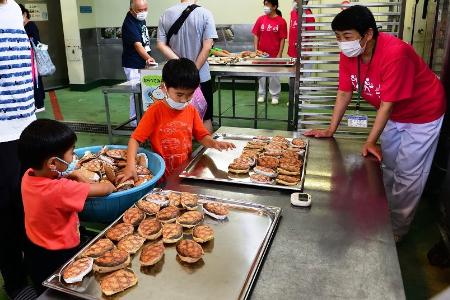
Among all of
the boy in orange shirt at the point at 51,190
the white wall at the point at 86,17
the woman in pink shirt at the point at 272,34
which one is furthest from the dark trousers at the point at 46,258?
the white wall at the point at 86,17

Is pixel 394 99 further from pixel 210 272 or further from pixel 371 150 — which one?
pixel 210 272

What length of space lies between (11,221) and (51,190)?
0.89 m

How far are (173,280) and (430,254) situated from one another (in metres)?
2.22

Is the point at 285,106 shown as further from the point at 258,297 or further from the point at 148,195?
the point at 258,297

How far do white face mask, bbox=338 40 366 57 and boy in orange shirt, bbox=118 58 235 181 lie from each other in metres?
0.86

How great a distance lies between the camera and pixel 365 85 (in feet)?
7.80

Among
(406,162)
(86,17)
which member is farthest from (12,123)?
(86,17)

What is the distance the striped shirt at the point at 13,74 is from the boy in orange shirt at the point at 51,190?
21.4 inches

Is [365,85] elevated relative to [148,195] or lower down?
elevated

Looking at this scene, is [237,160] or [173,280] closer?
[173,280]

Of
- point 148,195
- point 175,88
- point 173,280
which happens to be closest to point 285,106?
point 175,88

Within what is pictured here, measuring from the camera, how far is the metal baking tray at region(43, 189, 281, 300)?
1102mm

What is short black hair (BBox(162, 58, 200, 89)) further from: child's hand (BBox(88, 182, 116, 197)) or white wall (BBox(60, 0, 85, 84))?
white wall (BBox(60, 0, 85, 84))

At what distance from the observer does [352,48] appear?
2.22 m
